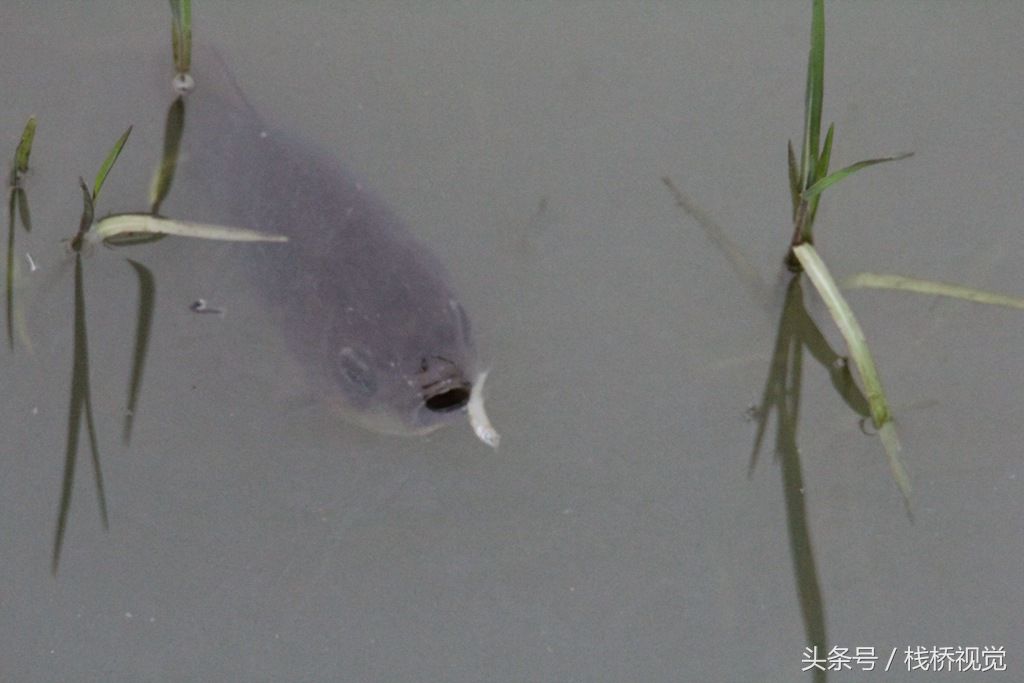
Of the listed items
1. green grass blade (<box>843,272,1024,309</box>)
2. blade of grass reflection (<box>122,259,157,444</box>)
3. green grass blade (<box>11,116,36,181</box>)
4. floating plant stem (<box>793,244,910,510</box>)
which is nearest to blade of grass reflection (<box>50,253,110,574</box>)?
blade of grass reflection (<box>122,259,157,444</box>)

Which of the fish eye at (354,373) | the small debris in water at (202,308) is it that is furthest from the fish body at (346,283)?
the small debris in water at (202,308)

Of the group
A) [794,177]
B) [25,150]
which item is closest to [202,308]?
[25,150]

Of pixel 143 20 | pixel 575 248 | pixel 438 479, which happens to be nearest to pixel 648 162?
pixel 575 248

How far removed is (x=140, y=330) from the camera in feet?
8.16

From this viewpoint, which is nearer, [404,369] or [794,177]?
[404,369]

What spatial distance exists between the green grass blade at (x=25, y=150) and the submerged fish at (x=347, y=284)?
0.35m

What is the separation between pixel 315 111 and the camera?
2.76 meters

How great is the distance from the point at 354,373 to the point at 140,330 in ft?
1.81

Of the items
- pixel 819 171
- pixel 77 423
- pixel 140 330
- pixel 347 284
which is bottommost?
pixel 77 423

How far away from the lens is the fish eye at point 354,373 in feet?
7.38

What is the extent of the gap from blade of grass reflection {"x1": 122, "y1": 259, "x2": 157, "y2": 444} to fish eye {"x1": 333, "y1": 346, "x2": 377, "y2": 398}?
48cm

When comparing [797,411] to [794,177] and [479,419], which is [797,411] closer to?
[794,177]

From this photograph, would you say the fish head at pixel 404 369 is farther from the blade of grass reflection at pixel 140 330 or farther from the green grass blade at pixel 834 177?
the green grass blade at pixel 834 177

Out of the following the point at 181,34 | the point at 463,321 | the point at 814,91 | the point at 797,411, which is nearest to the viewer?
the point at 814,91
